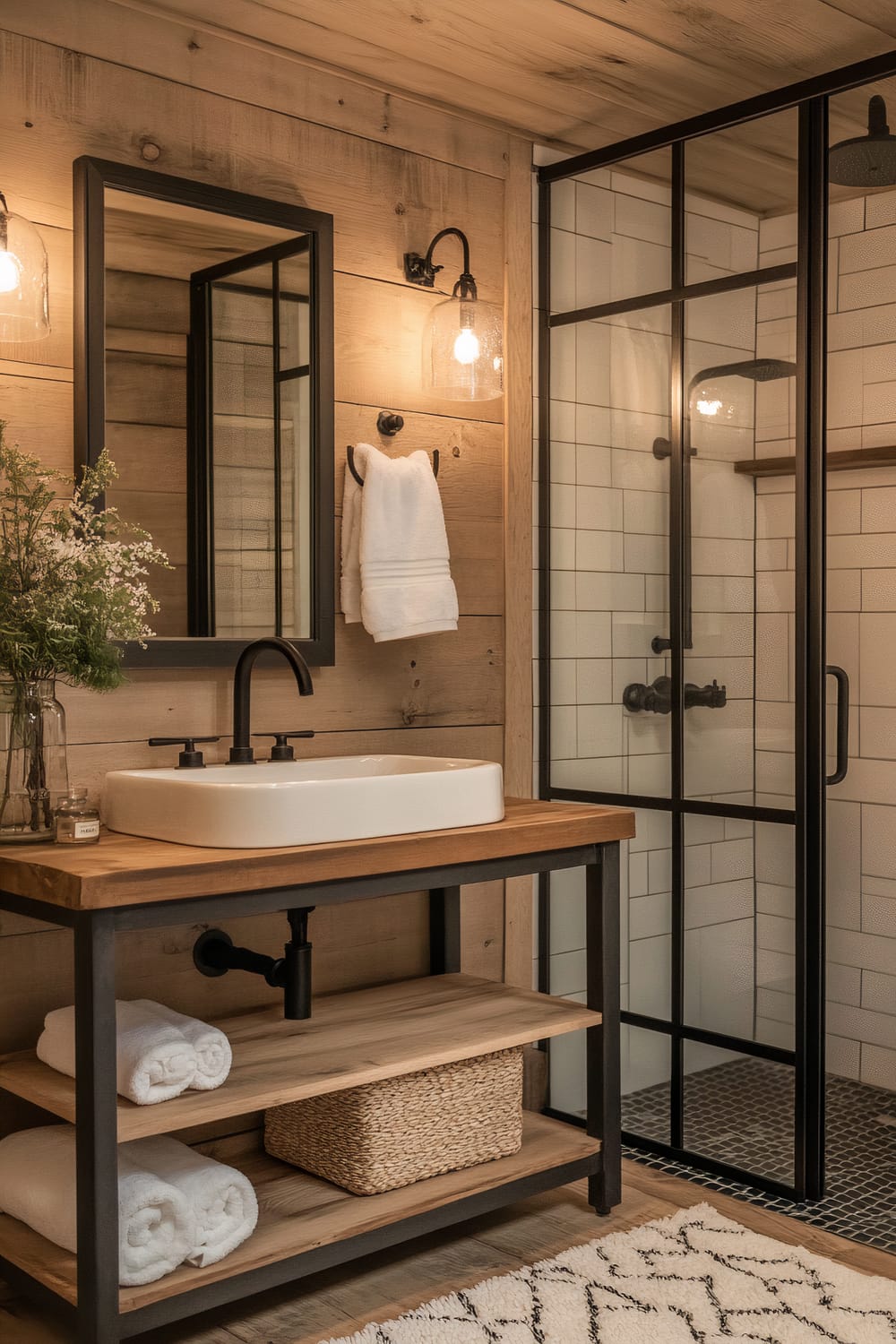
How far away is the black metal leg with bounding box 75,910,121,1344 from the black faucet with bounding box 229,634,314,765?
629mm

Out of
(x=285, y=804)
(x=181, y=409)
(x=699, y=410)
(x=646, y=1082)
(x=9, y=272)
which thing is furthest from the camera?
(x=646, y=1082)

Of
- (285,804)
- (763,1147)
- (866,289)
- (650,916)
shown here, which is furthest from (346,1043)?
(866,289)

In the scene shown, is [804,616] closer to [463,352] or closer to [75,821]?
[463,352]

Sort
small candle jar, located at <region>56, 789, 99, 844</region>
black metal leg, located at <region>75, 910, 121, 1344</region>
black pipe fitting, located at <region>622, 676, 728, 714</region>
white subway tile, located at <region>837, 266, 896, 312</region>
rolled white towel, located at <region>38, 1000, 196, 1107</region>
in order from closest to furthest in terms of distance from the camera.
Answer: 1. black metal leg, located at <region>75, 910, 121, 1344</region>
2. rolled white towel, located at <region>38, 1000, 196, 1107</region>
3. small candle jar, located at <region>56, 789, 99, 844</region>
4. black pipe fitting, located at <region>622, 676, 728, 714</region>
5. white subway tile, located at <region>837, 266, 896, 312</region>

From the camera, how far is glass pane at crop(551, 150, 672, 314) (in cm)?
292

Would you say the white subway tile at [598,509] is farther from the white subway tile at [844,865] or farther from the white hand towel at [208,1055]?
the white hand towel at [208,1055]

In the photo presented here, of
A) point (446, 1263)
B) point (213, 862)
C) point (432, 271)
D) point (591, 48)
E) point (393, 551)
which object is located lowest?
point (446, 1263)

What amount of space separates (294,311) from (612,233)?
837 mm

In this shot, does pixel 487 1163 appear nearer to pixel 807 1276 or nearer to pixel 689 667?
pixel 807 1276

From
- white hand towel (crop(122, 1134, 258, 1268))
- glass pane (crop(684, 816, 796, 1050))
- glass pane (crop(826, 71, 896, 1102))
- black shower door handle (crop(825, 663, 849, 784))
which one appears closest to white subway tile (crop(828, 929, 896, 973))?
glass pane (crop(826, 71, 896, 1102))

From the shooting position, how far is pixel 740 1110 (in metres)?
2.79

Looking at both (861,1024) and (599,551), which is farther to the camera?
(861,1024)

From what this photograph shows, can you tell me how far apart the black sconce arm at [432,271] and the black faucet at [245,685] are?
3.21 ft

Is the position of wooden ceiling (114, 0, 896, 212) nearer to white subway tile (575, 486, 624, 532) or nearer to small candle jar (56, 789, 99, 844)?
white subway tile (575, 486, 624, 532)
